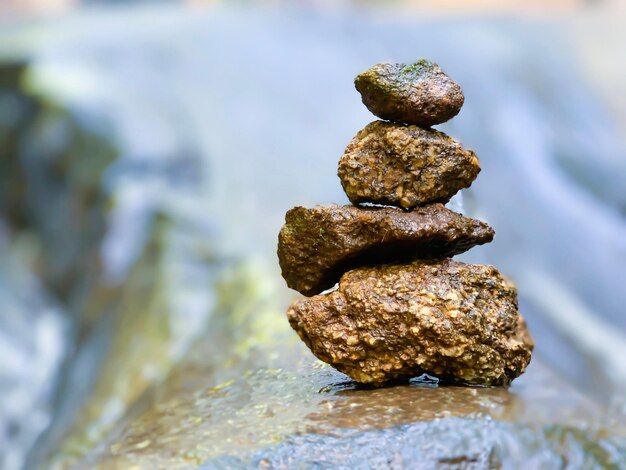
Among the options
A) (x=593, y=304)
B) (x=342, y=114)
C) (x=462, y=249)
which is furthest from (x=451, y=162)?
(x=342, y=114)

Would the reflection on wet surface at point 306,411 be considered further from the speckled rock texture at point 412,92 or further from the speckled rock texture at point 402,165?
the speckled rock texture at point 412,92

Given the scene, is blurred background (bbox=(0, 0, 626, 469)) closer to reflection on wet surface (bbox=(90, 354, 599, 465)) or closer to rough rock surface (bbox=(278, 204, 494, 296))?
rough rock surface (bbox=(278, 204, 494, 296))

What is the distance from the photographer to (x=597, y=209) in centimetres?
879

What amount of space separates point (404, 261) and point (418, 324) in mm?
371

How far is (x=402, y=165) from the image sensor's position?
3.51 meters

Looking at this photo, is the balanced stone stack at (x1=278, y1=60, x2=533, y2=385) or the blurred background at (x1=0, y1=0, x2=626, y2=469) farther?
the blurred background at (x1=0, y1=0, x2=626, y2=469)

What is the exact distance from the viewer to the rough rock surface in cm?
346

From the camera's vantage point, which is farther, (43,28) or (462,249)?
(43,28)

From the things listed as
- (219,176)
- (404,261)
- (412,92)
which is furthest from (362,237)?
(219,176)

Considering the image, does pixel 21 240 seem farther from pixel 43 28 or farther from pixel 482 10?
pixel 482 10

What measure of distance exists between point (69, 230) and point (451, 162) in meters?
7.43

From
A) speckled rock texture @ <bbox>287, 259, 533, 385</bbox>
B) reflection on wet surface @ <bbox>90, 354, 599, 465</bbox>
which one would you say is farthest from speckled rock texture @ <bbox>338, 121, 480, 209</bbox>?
reflection on wet surface @ <bbox>90, 354, 599, 465</bbox>

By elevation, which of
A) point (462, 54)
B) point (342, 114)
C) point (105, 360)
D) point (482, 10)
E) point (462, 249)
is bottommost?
point (105, 360)

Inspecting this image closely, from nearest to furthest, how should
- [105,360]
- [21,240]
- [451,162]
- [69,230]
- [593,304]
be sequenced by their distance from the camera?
[451,162] < [105,360] < [593,304] < [69,230] < [21,240]
